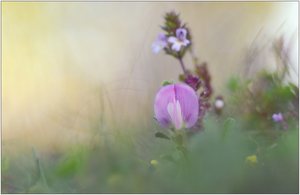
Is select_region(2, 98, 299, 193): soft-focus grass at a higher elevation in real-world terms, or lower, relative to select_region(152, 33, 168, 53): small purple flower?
lower

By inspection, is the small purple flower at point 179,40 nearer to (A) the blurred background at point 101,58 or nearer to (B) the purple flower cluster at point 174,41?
(B) the purple flower cluster at point 174,41

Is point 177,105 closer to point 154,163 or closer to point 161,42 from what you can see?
point 154,163

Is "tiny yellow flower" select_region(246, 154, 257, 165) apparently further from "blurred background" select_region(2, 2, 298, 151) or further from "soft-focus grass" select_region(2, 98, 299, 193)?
"blurred background" select_region(2, 2, 298, 151)

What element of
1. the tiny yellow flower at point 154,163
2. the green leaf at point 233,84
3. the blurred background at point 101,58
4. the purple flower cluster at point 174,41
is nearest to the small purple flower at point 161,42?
the purple flower cluster at point 174,41

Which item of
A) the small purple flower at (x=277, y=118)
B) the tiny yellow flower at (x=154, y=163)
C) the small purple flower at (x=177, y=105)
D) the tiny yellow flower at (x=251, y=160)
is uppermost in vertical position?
the small purple flower at (x=277, y=118)

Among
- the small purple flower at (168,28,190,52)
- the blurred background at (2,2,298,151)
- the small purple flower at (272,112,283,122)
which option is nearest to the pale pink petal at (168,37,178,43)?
the small purple flower at (168,28,190,52)

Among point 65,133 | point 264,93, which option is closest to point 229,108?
point 264,93

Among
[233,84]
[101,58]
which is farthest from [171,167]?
[101,58]
